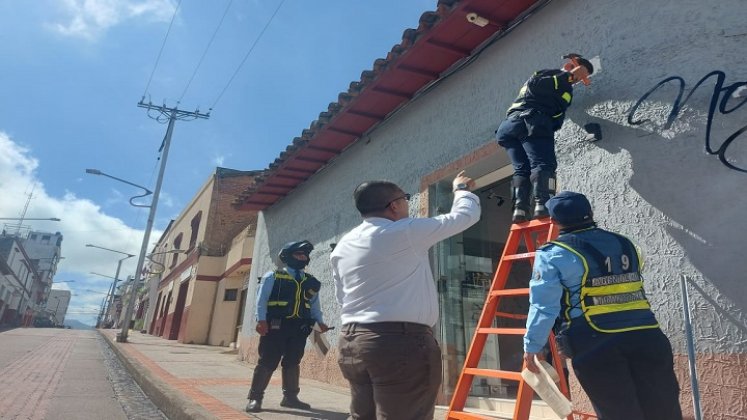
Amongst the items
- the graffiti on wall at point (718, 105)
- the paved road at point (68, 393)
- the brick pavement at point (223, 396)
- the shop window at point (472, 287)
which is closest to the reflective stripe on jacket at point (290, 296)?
the brick pavement at point (223, 396)

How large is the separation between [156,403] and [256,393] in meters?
1.68

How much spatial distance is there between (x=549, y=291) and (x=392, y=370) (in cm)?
85

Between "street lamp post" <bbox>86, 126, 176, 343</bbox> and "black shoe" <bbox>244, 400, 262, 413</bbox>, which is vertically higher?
"street lamp post" <bbox>86, 126, 176, 343</bbox>

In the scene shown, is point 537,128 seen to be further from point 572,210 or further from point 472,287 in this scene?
point 472,287

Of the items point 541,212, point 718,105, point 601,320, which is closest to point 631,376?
point 601,320

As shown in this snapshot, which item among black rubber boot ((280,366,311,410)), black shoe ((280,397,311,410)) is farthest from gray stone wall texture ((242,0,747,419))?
black shoe ((280,397,311,410))

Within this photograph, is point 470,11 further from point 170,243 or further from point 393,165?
point 170,243

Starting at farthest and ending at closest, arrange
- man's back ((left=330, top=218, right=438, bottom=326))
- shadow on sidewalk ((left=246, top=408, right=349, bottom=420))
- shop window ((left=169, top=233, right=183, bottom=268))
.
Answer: shop window ((left=169, top=233, right=183, bottom=268))
shadow on sidewalk ((left=246, top=408, right=349, bottom=420))
man's back ((left=330, top=218, right=438, bottom=326))

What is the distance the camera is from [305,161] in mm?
8180

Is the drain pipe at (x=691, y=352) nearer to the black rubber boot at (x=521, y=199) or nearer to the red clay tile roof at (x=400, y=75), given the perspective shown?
the black rubber boot at (x=521, y=199)

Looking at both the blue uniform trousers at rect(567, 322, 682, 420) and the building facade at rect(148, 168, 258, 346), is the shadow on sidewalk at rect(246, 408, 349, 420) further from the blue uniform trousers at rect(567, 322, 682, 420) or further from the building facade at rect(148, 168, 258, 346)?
the building facade at rect(148, 168, 258, 346)

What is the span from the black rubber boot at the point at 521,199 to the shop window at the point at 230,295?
51.8ft

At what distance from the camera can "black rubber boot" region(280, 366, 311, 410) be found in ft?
14.8

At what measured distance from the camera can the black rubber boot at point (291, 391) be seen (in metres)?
4.50
